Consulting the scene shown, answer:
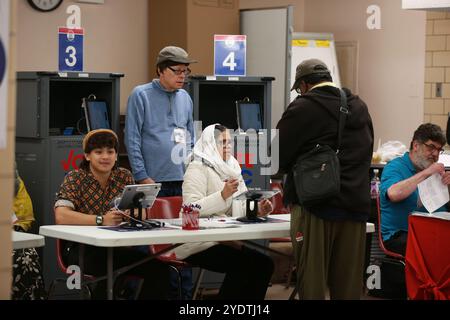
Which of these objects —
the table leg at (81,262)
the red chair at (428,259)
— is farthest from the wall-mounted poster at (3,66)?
the red chair at (428,259)

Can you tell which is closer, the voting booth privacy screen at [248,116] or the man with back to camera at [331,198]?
the man with back to camera at [331,198]

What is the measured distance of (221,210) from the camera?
17.7 feet

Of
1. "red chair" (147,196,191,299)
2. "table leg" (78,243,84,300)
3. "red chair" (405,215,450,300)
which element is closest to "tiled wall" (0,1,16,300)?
"table leg" (78,243,84,300)

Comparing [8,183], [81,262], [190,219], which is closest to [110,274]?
[81,262]

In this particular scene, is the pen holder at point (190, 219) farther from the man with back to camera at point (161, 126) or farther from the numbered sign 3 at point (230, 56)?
the numbered sign 3 at point (230, 56)

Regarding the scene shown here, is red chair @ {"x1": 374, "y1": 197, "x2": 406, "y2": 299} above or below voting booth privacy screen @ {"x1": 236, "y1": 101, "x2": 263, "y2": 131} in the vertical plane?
below

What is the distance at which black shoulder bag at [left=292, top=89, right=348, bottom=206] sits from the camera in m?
4.57

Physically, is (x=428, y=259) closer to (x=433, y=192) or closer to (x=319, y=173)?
(x=433, y=192)

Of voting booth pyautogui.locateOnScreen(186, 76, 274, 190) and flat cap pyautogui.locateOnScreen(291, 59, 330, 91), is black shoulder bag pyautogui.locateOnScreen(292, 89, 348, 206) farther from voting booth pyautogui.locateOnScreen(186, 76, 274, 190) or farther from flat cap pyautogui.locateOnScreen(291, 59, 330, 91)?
voting booth pyautogui.locateOnScreen(186, 76, 274, 190)

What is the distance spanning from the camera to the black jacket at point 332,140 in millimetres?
4621

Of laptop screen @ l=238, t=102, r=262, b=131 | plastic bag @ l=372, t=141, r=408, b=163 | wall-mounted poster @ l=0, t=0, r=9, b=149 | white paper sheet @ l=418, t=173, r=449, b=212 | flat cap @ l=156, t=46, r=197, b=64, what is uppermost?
flat cap @ l=156, t=46, r=197, b=64

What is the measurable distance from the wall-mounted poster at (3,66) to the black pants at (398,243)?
3582 millimetres

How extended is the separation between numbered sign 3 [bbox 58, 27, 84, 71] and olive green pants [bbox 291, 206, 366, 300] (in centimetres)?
230
